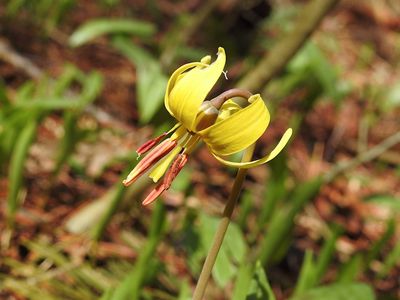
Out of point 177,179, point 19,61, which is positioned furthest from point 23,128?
point 19,61

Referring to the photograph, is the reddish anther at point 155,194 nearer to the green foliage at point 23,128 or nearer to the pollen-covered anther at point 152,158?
the pollen-covered anther at point 152,158

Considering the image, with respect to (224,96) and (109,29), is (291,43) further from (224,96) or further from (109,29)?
(224,96)

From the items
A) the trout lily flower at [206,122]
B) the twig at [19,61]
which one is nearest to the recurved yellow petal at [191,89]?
the trout lily flower at [206,122]

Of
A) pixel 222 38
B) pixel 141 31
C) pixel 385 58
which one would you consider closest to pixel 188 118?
pixel 141 31

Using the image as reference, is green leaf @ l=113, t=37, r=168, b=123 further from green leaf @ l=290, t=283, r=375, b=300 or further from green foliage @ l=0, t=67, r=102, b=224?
green leaf @ l=290, t=283, r=375, b=300

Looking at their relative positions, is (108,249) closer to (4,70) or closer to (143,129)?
(143,129)

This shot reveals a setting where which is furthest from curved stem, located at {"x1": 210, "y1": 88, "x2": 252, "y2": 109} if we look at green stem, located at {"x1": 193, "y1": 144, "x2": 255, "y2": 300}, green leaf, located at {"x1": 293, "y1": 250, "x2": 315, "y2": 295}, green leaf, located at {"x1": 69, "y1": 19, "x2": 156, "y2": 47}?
green leaf, located at {"x1": 69, "y1": 19, "x2": 156, "y2": 47}

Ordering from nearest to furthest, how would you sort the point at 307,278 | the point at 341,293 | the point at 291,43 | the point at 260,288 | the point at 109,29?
the point at 260,288 → the point at 341,293 → the point at 307,278 → the point at 291,43 → the point at 109,29
